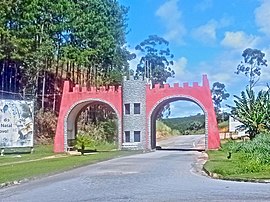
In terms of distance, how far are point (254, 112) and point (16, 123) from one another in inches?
696

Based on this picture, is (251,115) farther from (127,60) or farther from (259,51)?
(259,51)

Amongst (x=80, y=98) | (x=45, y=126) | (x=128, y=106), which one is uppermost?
(x=80, y=98)

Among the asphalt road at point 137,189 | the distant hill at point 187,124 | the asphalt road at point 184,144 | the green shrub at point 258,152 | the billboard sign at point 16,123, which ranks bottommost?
the asphalt road at point 137,189

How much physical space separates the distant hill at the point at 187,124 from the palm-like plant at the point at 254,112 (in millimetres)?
44453

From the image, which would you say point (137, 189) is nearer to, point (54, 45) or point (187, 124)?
point (54, 45)

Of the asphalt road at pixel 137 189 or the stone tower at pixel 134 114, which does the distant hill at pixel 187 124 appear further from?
the asphalt road at pixel 137 189

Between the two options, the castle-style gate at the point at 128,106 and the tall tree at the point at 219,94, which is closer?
the castle-style gate at the point at 128,106

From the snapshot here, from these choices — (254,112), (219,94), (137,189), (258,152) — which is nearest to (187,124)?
(219,94)

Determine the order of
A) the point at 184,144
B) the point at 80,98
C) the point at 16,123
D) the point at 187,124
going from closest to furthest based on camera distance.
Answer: the point at 16,123 < the point at 80,98 < the point at 184,144 < the point at 187,124

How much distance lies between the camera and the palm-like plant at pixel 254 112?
37.4m

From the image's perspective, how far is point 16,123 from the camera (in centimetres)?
3697

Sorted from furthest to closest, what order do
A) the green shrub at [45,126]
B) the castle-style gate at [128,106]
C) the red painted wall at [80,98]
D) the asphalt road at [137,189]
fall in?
1. the green shrub at [45,126]
2. the red painted wall at [80,98]
3. the castle-style gate at [128,106]
4. the asphalt road at [137,189]

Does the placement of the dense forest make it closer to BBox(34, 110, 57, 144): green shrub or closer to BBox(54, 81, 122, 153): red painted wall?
BBox(34, 110, 57, 144): green shrub

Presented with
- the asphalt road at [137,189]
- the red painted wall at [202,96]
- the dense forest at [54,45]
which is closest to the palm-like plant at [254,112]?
the red painted wall at [202,96]
